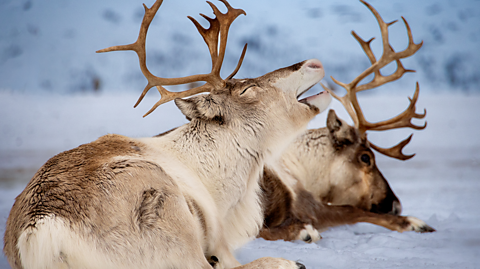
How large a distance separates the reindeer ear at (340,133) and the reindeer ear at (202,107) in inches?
82.9

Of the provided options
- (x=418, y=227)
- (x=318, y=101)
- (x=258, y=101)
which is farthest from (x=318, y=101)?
(x=418, y=227)

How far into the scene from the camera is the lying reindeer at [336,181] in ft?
14.4

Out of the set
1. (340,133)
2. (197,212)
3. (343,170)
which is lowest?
(343,170)

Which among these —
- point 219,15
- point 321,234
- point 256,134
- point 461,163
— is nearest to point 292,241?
point 321,234

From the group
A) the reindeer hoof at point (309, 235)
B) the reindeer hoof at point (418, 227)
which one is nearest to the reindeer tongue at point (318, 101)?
the reindeer hoof at point (309, 235)

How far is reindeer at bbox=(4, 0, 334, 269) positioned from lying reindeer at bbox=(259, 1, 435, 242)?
0.99 m

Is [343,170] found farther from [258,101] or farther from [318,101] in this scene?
[258,101]

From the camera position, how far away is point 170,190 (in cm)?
234

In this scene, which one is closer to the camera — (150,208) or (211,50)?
(150,208)

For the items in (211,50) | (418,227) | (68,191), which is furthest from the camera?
(418,227)

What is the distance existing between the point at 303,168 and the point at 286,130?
5.77 feet

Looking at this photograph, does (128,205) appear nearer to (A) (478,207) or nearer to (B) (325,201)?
(B) (325,201)

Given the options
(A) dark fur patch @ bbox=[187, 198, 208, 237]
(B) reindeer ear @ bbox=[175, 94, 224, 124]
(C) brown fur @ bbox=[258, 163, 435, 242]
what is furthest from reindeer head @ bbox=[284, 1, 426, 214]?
(A) dark fur patch @ bbox=[187, 198, 208, 237]

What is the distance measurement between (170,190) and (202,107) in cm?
82
